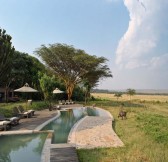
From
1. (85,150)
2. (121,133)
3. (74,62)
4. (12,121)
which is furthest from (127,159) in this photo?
(74,62)

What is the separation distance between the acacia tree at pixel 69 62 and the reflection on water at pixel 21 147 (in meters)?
34.6

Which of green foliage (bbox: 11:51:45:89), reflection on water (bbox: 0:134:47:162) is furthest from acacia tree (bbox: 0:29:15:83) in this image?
green foliage (bbox: 11:51:45:89)

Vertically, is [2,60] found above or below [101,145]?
above

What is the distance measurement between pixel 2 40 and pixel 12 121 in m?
8.04

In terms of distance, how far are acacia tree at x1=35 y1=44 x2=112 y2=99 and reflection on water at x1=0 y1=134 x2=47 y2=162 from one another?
34.6 metres

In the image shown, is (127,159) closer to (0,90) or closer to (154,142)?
(154,142)

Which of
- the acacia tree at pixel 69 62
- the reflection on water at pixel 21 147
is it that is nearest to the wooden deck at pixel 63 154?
the reflection on water at pixel 21 147

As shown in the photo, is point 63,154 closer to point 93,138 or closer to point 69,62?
point 93,138

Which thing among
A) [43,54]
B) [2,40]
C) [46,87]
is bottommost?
[46,87]

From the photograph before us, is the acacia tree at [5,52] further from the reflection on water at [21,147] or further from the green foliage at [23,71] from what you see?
the green foliage at [23,71]

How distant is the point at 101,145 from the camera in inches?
508

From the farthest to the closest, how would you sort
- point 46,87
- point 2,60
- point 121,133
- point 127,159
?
point 46,87
point 2,60
point 121,133
point 127,159

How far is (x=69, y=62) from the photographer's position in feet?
169

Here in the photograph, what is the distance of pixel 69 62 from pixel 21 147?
3864 cm
